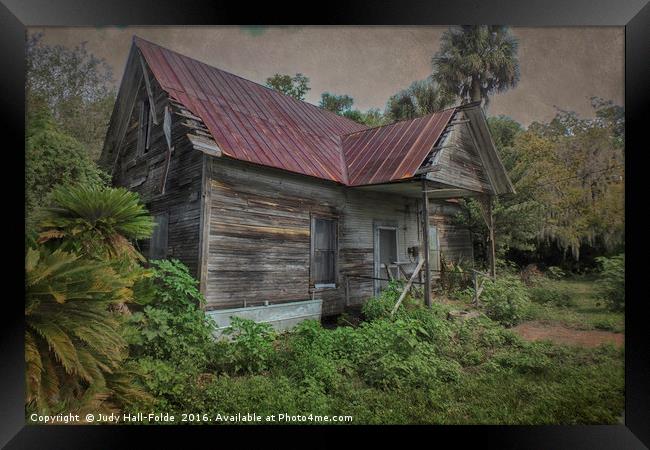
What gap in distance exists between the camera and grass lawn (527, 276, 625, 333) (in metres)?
4.08

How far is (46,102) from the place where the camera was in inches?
162

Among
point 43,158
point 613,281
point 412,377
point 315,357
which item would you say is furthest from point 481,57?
point 43,158

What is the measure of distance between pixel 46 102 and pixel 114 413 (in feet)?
11.1

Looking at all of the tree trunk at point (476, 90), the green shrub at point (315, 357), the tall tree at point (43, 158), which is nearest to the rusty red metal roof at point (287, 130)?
the tree trunk at point (476, 90)

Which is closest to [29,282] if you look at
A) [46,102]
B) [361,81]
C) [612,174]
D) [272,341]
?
[46,102]

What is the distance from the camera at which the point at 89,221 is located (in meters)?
4.03

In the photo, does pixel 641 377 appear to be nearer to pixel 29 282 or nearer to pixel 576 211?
pixel 576 211

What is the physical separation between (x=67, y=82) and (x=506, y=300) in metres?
6.35

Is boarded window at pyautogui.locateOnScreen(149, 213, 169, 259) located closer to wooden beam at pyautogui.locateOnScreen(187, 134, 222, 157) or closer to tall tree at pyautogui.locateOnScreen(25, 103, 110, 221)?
wooden beam at pyautogui.locateOnScreen(187, 134, 222, 157)

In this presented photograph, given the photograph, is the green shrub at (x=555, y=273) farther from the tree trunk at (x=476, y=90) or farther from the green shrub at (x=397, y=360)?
the tree trunk at (x=476, y=90)

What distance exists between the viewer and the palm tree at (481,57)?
14.2 ft

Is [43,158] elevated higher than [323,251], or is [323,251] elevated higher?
[43,158]

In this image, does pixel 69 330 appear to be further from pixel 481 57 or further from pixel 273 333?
pixel 481 57

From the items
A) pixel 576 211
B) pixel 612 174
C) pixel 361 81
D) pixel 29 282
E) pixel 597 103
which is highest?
pixel 361 81
